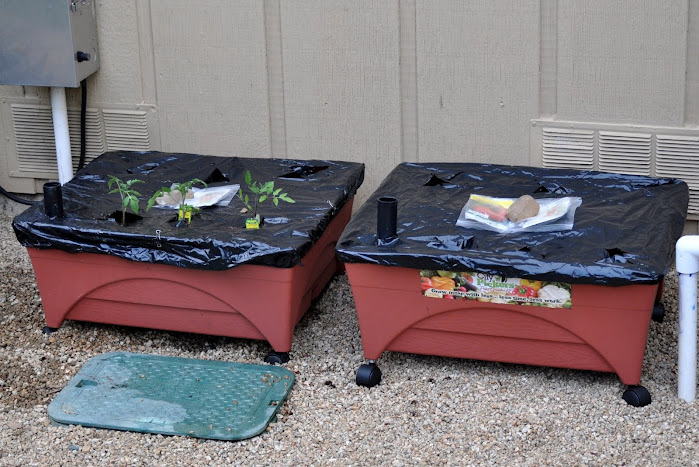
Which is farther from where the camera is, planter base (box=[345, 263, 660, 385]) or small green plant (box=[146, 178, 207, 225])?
small green plant (box=[146, 178, 207, 225])

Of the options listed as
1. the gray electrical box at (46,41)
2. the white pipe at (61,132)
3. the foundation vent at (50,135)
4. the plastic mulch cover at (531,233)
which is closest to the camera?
the plastic mulch cover at (531,233)

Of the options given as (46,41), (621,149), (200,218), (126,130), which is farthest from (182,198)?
(621,149)

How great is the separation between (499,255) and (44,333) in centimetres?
193

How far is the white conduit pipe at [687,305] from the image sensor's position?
132 inches

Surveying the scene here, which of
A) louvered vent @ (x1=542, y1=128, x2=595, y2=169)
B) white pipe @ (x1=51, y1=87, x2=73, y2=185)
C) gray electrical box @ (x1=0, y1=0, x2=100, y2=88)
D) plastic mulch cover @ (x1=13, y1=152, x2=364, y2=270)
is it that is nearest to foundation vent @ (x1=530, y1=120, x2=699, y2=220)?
louvered vent @ (x1=542, y1=128, x2=595, y2=169)

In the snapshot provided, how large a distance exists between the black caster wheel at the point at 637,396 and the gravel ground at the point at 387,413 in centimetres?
2

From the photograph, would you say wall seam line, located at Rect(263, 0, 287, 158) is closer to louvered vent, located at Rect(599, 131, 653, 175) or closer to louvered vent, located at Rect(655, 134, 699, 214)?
louvered vent, located at Rect(599, 131, 653, 175)

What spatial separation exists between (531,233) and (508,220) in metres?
0.13

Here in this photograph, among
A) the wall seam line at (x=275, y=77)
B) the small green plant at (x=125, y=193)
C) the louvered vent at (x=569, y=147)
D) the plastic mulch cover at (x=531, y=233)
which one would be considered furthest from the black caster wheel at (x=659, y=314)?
the small green plant at (x=125, y=193)

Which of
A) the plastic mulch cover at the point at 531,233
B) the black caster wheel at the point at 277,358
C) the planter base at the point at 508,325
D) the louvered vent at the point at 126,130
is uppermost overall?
the louvered vent at the point at 126,130

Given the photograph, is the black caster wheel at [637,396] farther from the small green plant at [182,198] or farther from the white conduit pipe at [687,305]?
the small green plant at [182,198]

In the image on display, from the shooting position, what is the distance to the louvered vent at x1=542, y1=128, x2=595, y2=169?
436cm

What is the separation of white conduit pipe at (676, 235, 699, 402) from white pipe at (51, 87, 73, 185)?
2.90 m

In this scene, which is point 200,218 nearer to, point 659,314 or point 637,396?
point 637,396
